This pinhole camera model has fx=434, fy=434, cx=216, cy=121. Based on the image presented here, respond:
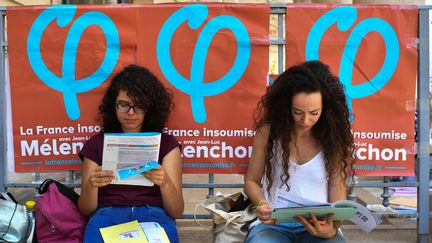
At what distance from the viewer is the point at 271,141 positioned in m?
2.67

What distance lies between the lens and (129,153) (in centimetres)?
240

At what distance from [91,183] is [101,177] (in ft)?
0.36

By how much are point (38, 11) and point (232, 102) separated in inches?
61.6

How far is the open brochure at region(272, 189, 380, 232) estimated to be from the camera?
2.17 m

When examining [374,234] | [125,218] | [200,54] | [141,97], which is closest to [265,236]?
[125,218]

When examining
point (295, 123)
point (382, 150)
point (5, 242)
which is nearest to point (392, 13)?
point (382, 150)

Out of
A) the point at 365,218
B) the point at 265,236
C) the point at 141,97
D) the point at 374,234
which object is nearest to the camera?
the point at 365,218

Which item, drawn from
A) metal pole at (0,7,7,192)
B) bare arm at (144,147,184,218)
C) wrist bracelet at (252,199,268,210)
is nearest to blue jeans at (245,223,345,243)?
wrist bracelet at (252,199,268,210)

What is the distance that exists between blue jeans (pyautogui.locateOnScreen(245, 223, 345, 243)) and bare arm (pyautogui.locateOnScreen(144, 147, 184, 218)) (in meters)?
0.50

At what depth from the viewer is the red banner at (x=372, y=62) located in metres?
3.16

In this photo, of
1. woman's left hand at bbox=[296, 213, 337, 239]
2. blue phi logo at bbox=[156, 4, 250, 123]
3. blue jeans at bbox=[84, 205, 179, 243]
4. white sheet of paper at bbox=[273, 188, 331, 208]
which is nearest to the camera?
woman's left hand at bbox=[296, 213, 337, 239]

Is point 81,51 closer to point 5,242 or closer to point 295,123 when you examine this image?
point 5,242

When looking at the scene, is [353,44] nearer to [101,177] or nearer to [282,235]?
[282,235]

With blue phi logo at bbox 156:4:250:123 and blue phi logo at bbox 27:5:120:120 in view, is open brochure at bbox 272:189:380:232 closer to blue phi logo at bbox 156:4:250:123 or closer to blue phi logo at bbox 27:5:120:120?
blue phi logo at bbox 156:4:250:123
